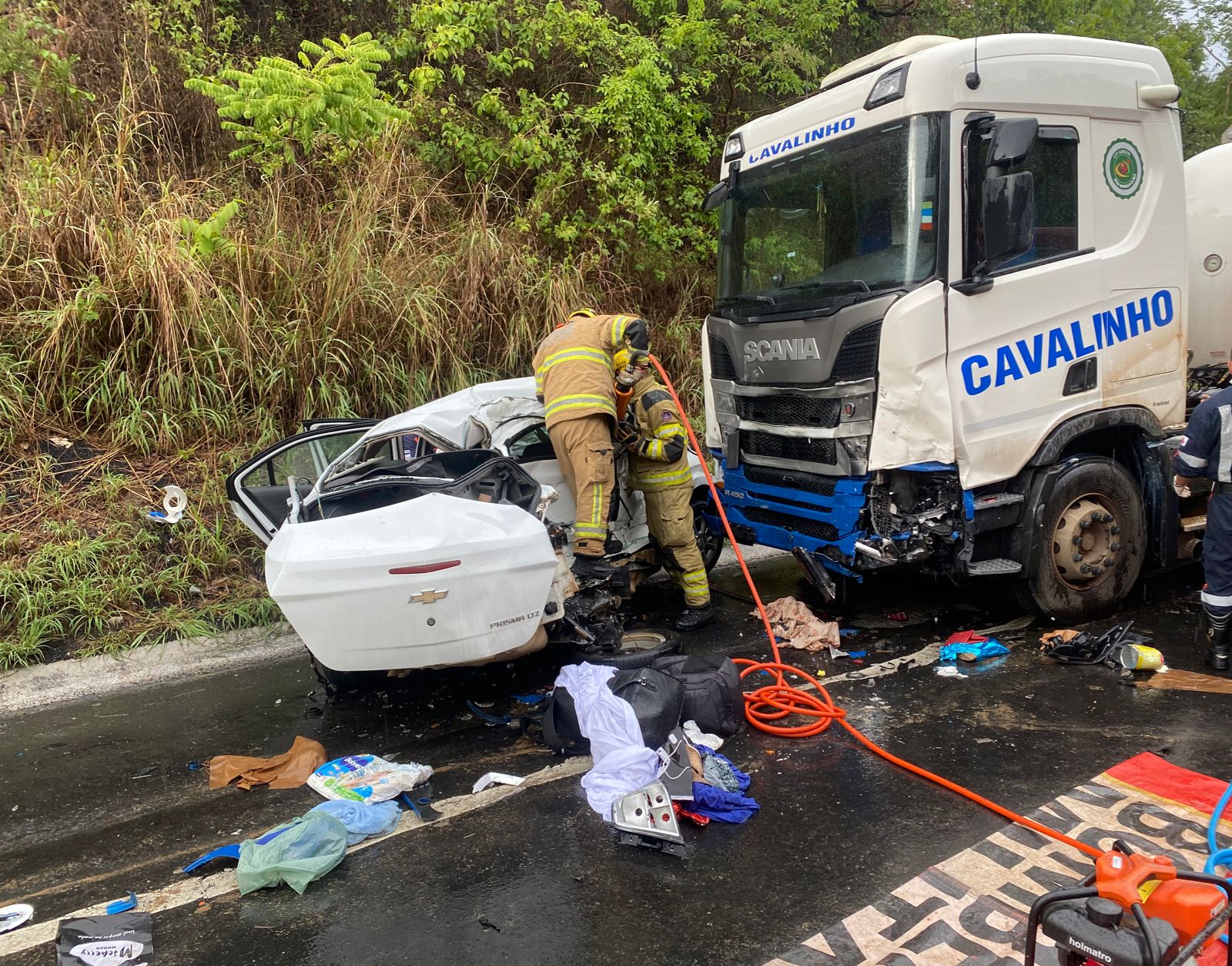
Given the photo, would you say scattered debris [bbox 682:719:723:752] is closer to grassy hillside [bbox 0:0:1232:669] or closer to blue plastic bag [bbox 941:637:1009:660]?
blue plastic bag [bbox 941:637:1009:660]

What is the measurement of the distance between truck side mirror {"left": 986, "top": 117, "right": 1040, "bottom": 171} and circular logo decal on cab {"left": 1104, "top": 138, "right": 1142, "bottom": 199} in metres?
0.94

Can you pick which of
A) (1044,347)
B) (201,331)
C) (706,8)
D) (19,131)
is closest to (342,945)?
(1044,347)

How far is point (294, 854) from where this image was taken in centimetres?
305

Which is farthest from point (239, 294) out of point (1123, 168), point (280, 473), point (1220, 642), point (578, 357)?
point (1220, 642)

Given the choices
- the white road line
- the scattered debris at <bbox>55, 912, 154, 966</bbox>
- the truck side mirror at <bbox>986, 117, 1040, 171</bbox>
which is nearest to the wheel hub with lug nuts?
the truck side mirror at <bbox>986, 117, 1040, 171</bbox>

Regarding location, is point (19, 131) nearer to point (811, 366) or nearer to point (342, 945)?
point (811, 366)

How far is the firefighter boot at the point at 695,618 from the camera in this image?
5453 mm

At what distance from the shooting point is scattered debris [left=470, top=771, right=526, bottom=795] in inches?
143

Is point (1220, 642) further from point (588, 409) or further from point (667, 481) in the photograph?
point (588, 409)

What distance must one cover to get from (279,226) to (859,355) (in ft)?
17.5

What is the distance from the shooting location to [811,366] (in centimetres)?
480

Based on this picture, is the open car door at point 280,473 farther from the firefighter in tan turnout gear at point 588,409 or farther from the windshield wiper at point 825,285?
the windshield wiper at point 825,285

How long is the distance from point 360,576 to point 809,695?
7.03ft

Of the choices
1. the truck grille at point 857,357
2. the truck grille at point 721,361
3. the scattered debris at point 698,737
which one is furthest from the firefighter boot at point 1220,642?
the truck grille at point 721,361
